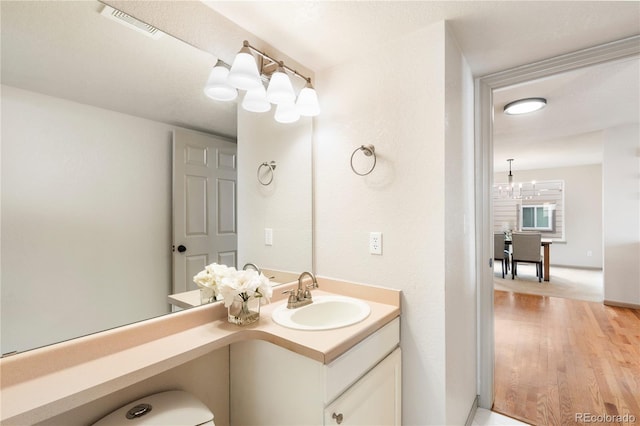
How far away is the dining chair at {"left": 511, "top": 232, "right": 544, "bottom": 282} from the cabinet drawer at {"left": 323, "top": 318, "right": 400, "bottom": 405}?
5192mm

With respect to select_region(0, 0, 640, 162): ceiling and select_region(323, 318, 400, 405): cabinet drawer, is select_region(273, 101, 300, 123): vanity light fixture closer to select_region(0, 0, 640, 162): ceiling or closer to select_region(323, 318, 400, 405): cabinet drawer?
select_region(0, 0, 640, 162): ceiling

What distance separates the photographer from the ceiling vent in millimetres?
1033

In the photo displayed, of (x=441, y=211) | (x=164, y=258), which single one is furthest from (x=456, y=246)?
(x=164, y=258)

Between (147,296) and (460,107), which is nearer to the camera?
(147,296)

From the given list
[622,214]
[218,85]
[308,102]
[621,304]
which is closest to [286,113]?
[308,102]

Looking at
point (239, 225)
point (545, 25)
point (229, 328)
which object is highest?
point (545, 25)

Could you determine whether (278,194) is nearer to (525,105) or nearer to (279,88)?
(279,88)

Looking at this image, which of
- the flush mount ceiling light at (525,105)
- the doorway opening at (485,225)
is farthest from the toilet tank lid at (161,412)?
the flush mount ceiling light at (525,105)

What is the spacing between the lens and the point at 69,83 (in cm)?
95

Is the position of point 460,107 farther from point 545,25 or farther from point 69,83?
point 69,83

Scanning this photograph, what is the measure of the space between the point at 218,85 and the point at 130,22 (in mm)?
383

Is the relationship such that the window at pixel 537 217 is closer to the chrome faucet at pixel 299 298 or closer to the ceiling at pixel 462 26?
the ceiling at pixel 462 26

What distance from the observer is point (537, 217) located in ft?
23.6

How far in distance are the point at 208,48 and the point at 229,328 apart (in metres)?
1.24
